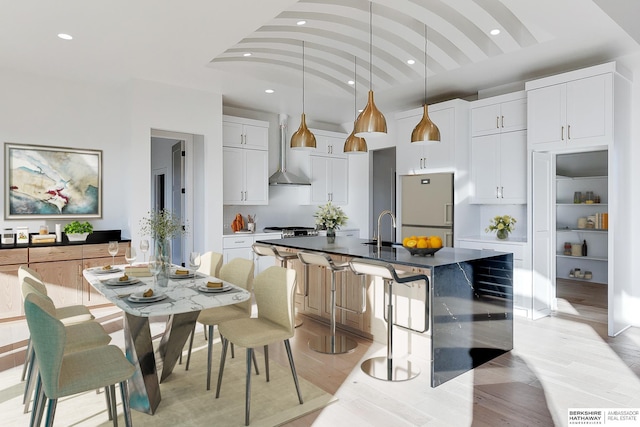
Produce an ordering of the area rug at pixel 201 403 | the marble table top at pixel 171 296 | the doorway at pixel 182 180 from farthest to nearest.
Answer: the doorway at pixel 182 180, the area rug at pixel 201 403, the marble table top at pixel 171 296

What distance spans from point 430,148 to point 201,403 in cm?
439

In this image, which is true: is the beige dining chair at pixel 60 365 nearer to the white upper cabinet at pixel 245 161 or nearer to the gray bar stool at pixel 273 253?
the gray bar stool at pixel 273 253

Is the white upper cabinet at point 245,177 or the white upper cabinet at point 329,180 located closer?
the white upper cabinet at point 245,177

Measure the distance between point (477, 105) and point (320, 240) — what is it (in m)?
2.76

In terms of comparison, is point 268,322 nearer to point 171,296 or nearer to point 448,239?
point 171,296

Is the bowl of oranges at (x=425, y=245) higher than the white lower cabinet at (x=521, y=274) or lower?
higher

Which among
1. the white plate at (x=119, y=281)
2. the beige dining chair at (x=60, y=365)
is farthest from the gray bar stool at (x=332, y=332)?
the beige dining chair at (x=60, y=365)

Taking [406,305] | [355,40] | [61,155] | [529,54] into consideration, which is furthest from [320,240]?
[61,155]

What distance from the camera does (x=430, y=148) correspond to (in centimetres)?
575

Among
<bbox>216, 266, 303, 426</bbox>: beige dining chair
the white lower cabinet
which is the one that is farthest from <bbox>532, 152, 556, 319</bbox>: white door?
<bbox>216, 266, 303, 426</bbox>: beige dining chair

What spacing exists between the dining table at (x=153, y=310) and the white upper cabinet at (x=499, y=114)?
4.01 meters

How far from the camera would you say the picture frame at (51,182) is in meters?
4.79

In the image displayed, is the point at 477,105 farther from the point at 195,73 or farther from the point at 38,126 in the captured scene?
the point at 38,126

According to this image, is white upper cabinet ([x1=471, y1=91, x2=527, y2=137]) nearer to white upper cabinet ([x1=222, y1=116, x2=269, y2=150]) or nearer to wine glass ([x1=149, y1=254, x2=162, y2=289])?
white upper cabinet ([x1=222, y1=116, x2=269, y2=150])
